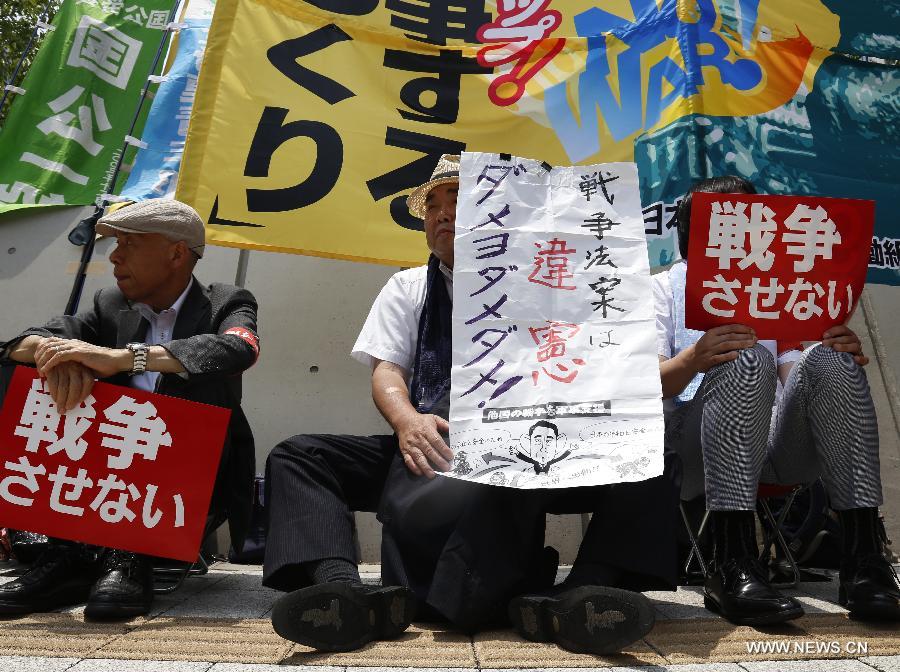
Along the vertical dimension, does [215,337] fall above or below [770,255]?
below

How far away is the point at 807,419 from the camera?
6.44 ft

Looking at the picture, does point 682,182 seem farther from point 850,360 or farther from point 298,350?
point 298,350

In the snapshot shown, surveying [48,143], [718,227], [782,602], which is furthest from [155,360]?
[48,143]

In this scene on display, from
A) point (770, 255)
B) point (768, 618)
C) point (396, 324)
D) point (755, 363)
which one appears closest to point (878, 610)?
point (768, 618)

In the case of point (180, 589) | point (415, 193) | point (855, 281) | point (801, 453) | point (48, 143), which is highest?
point (48, 143)

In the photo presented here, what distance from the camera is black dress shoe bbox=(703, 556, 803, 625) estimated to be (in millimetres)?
1635

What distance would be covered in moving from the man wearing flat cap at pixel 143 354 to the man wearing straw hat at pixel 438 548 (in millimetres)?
402

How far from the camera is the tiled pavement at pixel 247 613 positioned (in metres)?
1.40

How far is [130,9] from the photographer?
177 inches

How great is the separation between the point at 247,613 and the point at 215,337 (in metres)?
0.74

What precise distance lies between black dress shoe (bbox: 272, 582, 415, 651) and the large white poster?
13.2 inches

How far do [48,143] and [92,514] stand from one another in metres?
2.98

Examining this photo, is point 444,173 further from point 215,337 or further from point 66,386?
point 66,386

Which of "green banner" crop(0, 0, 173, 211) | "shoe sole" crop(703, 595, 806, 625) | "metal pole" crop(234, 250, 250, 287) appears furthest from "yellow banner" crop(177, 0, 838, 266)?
"shoe sole" crop(703, 595, 806, 625)
